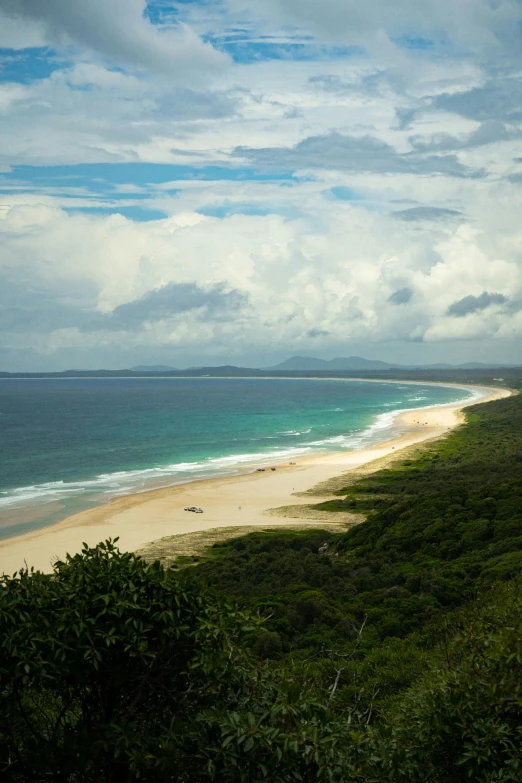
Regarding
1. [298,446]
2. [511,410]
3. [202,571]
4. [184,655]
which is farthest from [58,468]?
[511,410]

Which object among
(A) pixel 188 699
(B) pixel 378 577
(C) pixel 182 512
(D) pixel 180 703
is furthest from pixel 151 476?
(D) pixel 180 703

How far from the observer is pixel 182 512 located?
48.4m

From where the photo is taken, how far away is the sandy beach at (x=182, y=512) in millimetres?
39031

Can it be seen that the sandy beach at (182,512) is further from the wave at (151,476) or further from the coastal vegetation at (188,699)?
the coastal vegetation at (188,699)

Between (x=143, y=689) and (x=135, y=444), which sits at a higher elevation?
(x=143, y=689)

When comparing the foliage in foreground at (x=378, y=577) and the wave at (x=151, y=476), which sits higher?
the foliage in foreground at (x=378, y=577)

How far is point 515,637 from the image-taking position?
8.28 m

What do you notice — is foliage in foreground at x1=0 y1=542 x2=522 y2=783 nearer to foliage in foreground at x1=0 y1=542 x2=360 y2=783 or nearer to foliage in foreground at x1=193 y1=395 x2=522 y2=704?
foliage in foreground at x1=0 y1=542 x2=360 y2=783

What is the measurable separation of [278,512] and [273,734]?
4223 centimetres

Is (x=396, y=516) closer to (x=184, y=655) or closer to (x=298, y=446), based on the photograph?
(x=184, y=655)

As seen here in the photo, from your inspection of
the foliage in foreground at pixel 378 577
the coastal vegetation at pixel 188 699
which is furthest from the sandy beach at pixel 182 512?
the coastal vegetation at pixel 188 699

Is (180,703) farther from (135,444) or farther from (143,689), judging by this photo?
(135,444)

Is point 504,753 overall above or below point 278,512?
above

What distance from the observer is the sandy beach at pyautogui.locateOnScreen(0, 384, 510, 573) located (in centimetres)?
3903
